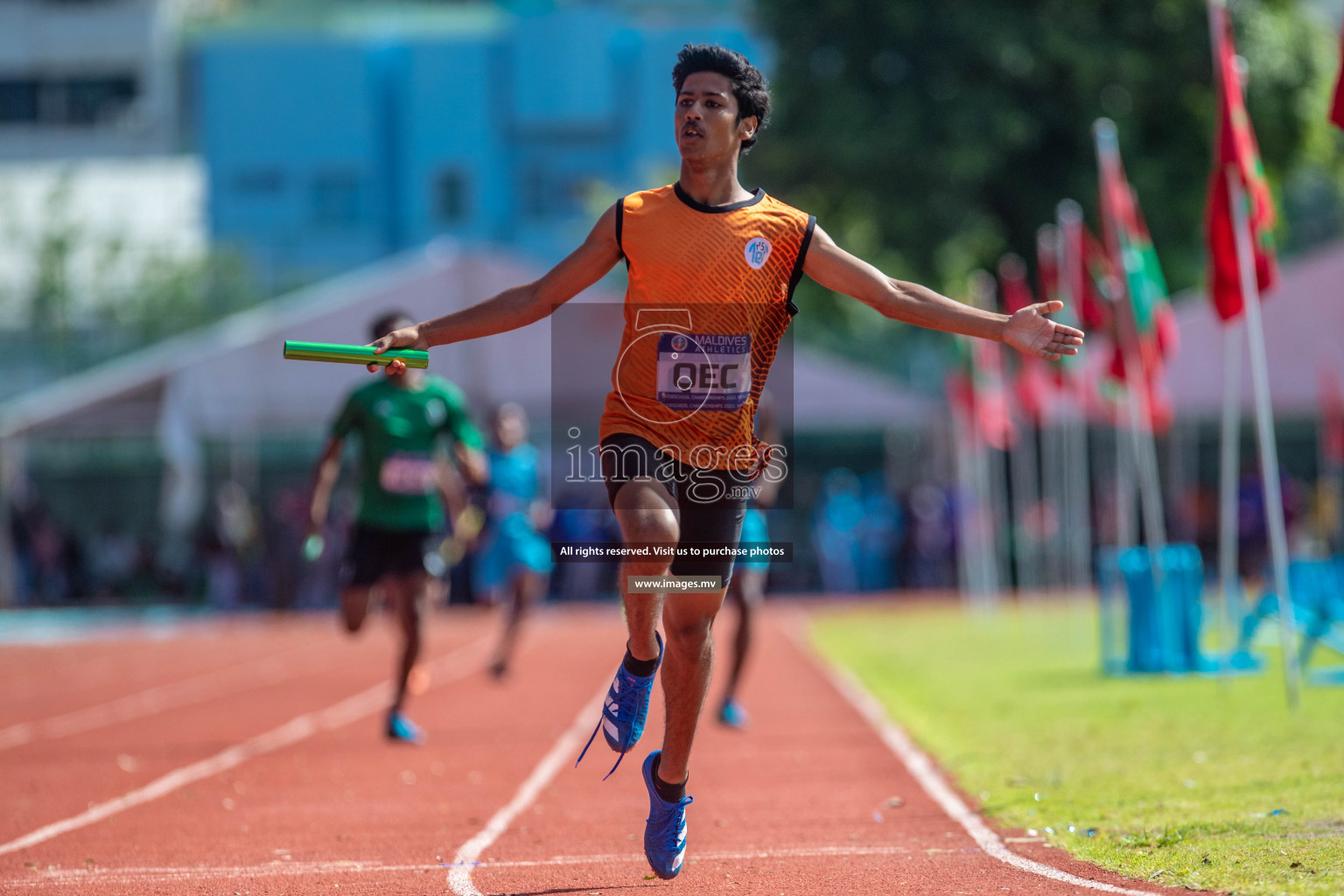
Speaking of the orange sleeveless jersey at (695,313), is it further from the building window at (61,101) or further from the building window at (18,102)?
the building window at (18,102)

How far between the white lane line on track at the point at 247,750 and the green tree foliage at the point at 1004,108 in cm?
1293

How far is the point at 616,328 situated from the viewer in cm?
1806

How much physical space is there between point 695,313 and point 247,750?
6.02 metres

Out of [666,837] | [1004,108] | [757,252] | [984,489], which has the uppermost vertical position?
[1004,108]

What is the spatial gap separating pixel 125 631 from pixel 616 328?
34.8ft

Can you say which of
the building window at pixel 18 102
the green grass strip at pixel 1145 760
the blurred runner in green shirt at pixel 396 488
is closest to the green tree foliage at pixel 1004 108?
the green grass strip at pixel 1145 760

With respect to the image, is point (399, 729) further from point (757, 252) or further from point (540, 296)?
point (757, 252)

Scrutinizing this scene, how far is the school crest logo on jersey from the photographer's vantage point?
17.8ft

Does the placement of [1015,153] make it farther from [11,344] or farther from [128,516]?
[11,344]

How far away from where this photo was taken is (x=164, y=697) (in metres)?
14.7

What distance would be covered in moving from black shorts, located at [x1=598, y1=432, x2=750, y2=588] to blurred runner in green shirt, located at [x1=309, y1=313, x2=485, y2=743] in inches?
169

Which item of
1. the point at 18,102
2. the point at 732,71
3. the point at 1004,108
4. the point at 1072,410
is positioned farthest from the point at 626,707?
the point at 18,102

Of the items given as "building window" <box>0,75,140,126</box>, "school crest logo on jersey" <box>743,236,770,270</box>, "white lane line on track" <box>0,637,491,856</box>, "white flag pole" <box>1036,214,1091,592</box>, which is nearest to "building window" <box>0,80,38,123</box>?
"building window" <box>0,75,140,126</box>

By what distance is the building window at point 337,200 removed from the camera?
5509 centimetres
